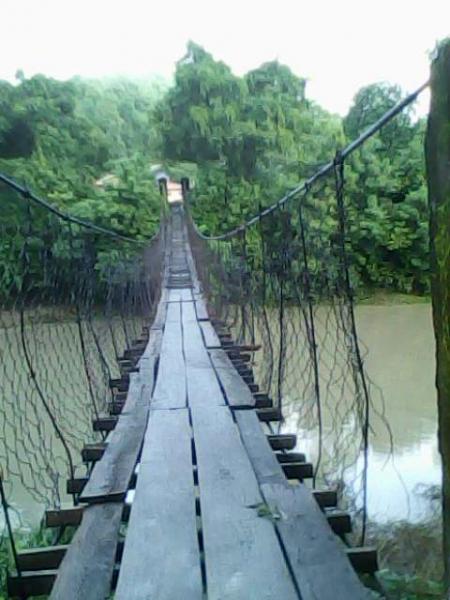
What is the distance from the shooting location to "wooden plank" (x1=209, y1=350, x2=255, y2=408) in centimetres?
166

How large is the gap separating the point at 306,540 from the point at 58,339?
21.3ft

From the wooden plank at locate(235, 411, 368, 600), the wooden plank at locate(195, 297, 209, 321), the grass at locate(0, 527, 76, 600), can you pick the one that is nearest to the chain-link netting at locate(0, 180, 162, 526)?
the grass at locate(0, 527, 76, 600)

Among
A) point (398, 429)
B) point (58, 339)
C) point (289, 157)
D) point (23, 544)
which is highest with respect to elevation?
point (289, 157)

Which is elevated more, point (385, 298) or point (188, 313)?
point (188, 313)

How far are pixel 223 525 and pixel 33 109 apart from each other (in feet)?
31.6

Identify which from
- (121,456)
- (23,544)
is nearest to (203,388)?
(121,456)

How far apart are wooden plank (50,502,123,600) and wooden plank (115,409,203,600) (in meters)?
0.02

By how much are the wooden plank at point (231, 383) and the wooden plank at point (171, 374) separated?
11 centimetres

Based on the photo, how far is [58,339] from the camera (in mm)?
7113

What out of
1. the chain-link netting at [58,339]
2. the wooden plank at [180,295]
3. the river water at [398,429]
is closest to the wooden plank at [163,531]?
the chain-link netting at [58,339]

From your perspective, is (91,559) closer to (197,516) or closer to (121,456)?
(197,516)

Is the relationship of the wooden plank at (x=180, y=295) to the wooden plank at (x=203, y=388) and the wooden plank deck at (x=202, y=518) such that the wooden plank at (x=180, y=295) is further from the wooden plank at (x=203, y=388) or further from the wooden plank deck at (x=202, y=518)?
the wooden plank deck at (x=202, y=518)

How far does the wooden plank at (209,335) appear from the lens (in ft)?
8.02

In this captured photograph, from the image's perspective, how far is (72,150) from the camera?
9.98 m
